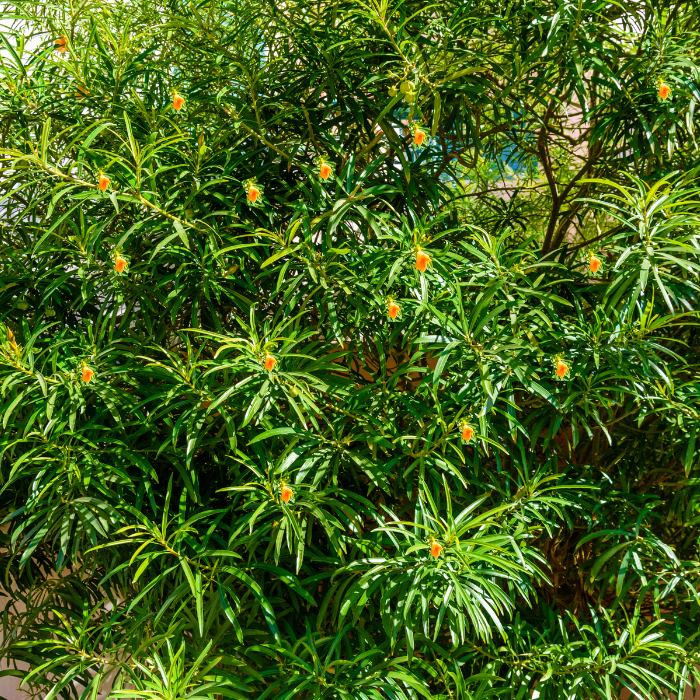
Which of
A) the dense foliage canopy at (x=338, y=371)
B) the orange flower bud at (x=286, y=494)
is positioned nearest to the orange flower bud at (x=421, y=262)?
the dense foliage canopy at (x=338, y=371)

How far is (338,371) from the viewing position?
200 centimetres

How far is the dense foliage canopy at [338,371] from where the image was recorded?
1801mm

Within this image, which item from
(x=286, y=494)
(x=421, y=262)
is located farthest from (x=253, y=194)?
(x=286, y=494)

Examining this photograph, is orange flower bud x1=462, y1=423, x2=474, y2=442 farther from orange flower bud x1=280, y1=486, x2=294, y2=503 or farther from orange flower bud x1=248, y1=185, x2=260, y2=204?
orange flower bud x1=248, y1=185, x2=260, y2=204

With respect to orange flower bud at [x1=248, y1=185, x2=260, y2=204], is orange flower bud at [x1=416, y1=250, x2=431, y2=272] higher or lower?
lower

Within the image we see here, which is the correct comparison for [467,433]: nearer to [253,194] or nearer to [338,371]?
[338,371]

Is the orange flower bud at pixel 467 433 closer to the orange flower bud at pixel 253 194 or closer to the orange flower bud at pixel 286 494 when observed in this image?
the orange flower bud at pixel 286 494

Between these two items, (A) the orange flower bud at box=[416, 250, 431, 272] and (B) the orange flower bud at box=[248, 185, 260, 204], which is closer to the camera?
(A) the orange flower bud at box=[416, 250, 431, 272]

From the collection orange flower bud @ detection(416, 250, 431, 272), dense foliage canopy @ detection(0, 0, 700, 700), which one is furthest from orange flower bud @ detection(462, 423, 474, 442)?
orange flower bud @ detection(416, 250, 431, 272)

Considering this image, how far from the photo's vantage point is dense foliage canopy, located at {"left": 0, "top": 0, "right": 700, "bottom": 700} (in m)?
1.80

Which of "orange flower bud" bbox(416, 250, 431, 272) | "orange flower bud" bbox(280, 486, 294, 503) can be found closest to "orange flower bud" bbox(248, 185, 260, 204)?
"orange flower bud" bbox(416, 250, 431, 272)

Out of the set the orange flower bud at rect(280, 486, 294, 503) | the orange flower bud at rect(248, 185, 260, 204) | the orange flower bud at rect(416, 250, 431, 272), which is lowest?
the orange flower bud at rect(280, 486, 294, 503)

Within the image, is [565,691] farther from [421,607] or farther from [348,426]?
[348,426]

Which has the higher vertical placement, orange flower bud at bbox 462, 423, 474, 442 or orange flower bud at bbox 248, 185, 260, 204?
orange flower bud at bbox 248, 185, 260, 204
